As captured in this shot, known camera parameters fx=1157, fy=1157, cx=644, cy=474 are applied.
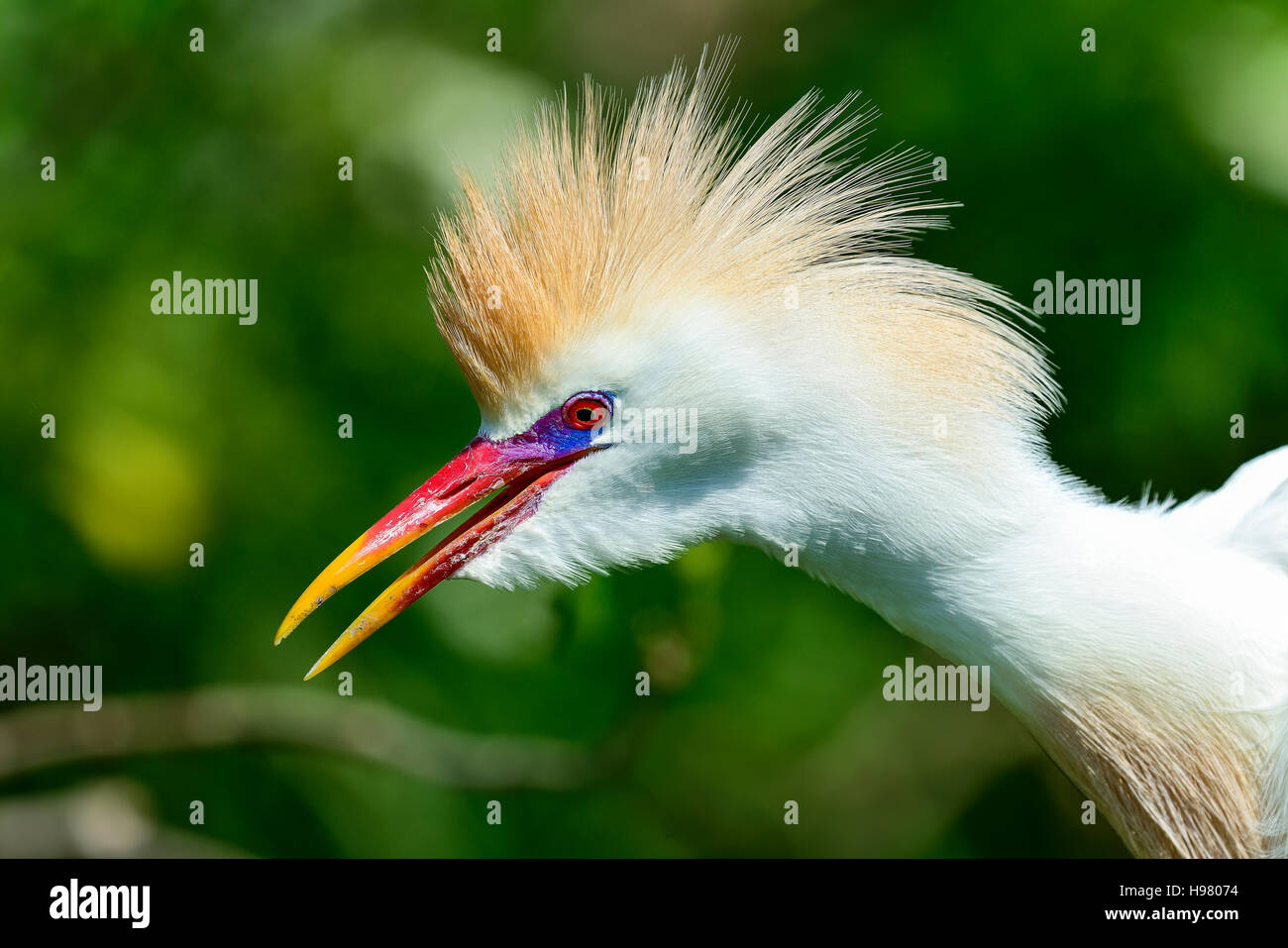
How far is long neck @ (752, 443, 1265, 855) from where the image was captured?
68.8 inches

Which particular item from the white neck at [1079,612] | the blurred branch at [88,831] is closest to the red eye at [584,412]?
the white neck at [1079,612]

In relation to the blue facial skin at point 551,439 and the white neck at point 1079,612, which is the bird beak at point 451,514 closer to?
the blue facial skin at point 551,439

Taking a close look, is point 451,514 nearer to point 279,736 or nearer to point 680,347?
point 680,347

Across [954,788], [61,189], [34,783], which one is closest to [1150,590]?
[954,788]

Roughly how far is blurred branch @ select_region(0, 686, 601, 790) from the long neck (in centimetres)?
126

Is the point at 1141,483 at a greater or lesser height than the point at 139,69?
lesser

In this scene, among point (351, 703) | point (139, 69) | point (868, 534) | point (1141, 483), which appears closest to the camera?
point (868, 534)

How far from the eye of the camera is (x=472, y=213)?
1.86m

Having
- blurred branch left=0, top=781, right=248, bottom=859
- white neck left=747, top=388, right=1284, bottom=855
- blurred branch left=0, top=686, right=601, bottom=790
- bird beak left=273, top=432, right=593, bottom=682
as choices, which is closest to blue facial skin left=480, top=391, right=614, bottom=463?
bird beak left=273, top=432, right=593, bottom=682

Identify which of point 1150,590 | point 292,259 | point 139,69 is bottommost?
point 1150,590

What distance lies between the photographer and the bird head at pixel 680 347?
172cm

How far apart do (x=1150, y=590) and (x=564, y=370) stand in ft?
3.17

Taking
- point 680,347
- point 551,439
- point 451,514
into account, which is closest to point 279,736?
point 451,514
